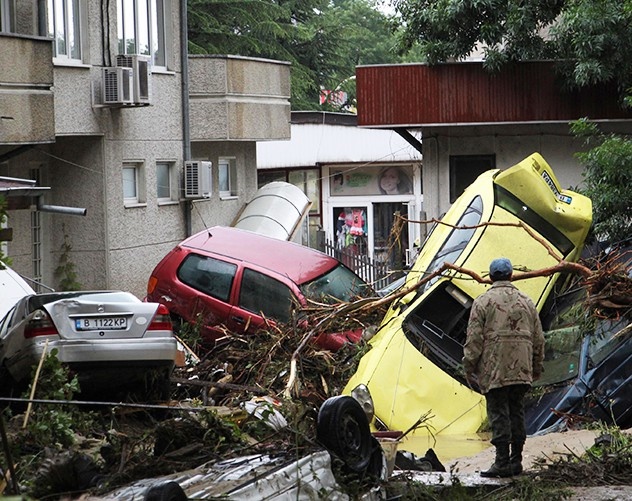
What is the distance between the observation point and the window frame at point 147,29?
22531 millimetres

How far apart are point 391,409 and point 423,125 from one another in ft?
39.9

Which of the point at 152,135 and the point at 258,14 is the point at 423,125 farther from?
the point at 258,14

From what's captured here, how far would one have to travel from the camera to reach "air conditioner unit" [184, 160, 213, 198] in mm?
24391

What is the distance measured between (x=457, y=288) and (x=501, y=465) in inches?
168

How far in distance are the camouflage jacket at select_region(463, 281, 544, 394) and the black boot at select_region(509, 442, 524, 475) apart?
471 millimetres

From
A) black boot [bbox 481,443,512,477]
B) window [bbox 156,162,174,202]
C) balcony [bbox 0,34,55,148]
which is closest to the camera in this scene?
black boot [bbox 481,443,512,477]

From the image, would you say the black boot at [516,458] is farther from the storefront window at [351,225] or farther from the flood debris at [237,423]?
the storefront window at [351,225]

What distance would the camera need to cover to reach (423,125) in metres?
22.6

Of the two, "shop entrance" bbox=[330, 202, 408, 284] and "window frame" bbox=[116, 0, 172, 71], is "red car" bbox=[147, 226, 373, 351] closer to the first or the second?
"window frame" bbox=[116, 0, 172, 71]

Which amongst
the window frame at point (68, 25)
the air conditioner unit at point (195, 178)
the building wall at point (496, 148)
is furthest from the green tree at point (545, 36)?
the window frame at point (68, 25)

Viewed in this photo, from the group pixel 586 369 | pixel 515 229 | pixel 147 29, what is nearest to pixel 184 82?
pixel 147 29

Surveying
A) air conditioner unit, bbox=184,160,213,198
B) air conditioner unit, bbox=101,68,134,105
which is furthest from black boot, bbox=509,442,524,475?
air conditioner unit, bbox=184,160,213,198

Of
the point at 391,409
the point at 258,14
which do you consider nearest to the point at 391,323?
the point at 391,409

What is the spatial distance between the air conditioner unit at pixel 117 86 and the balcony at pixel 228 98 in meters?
4.36
